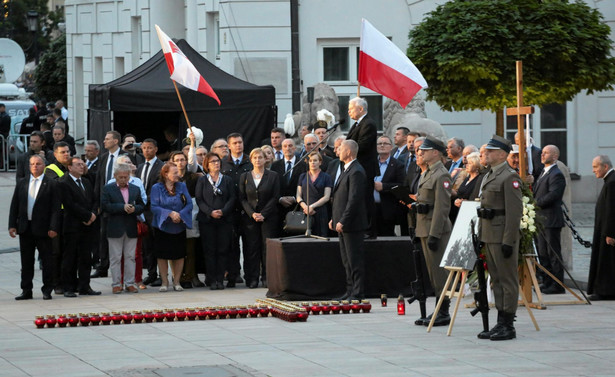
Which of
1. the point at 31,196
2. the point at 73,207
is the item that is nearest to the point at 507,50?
the point at 73,207

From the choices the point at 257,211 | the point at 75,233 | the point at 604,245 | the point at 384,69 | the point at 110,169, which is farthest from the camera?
the point at 110,169

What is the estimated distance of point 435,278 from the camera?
1360 centimetres

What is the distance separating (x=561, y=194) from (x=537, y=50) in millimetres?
6616

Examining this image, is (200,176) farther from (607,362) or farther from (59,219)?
(607,362)

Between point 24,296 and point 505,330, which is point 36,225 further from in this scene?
point 505,330

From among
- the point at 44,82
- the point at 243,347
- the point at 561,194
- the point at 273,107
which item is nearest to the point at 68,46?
the point at 44,82

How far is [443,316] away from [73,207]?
5.24m

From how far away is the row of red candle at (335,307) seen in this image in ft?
47.8

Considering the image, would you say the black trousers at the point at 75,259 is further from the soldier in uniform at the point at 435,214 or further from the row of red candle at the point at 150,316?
the soldier in uniform at the point at 435,214

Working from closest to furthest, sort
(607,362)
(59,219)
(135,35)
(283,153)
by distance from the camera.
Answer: (607,362) → (59,219) → (283,153) → (135,35)

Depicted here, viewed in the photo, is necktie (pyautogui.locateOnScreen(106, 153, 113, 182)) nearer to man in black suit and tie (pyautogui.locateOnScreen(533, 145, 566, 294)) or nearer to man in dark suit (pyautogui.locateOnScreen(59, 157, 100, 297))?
man in dark suit (pyautogui.locateOnScreen(59, 157, 100, 297))

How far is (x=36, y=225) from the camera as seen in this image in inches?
638

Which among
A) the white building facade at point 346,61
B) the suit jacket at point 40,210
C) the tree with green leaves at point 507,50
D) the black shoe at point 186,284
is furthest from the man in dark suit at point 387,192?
the white building facade at point 346,61

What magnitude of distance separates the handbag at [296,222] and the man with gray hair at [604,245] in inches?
140
